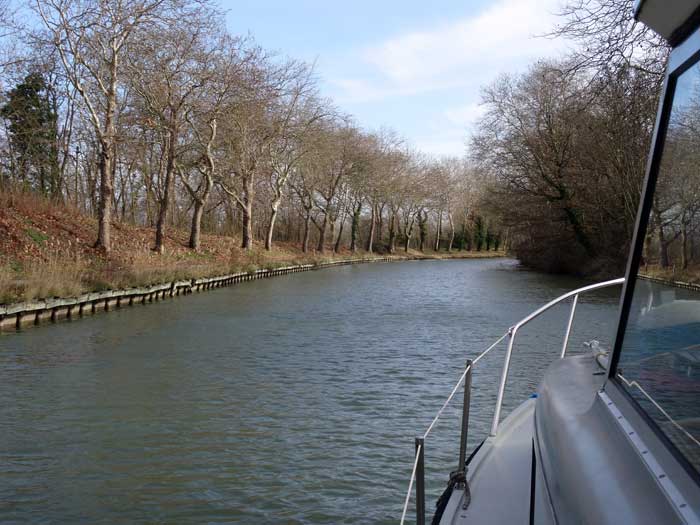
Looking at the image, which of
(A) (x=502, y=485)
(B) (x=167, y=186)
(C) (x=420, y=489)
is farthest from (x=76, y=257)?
(C) (x=420, y=489)

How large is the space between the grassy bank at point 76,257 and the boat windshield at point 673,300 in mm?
14120

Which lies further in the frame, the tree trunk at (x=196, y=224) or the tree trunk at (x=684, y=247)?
the tree trunk at (x=196, y=224)


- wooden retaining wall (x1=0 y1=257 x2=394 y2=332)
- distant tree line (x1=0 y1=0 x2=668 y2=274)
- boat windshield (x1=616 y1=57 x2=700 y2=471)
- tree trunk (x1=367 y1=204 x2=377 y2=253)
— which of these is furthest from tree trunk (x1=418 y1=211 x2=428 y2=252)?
boat windshield (x1=616 y1=57 x2=700 y2=471)

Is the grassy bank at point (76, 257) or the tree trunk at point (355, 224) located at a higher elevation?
the tree trunk at point (355, 224)

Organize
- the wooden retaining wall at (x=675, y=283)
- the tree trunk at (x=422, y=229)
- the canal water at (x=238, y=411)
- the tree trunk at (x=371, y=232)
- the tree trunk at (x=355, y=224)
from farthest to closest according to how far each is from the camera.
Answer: the tree trunk at (x=422, y=229) → the tree trunk at (x=371, y=232) → the tree trunk at (x=355, y=224) → the canal water at (x=238, y=411) → the wooden retaining wall at (x=675, y=283)

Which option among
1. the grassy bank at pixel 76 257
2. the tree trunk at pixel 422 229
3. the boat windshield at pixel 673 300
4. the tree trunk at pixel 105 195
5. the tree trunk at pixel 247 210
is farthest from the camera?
the tree trunk at pixel 422 229

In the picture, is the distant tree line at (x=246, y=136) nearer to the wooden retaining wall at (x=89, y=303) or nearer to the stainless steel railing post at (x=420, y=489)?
the wooden retaining wall at (x=89, y=303)

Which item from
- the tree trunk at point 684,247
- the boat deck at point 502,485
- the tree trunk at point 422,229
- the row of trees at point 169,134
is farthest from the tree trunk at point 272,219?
the tree trunk at point 684,247

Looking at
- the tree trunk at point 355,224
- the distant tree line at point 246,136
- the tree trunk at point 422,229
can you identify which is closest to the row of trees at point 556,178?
the distant tree line at point 246,136

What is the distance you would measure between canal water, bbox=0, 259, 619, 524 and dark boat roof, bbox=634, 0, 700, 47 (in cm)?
125

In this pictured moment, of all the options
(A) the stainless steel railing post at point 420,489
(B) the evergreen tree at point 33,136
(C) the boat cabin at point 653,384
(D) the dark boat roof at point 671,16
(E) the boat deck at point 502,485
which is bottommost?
(E) the boat deck at point 502,485

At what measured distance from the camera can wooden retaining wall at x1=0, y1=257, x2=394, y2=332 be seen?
14320 millimetres

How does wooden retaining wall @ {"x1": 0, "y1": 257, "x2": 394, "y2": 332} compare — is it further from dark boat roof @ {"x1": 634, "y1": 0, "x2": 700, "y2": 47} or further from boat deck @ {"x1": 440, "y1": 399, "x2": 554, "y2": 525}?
dark boat roof @ {"x1": 634, "y1": 0, "x2": 700, "y2": 47}

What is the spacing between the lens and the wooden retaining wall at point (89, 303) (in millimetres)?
14320
